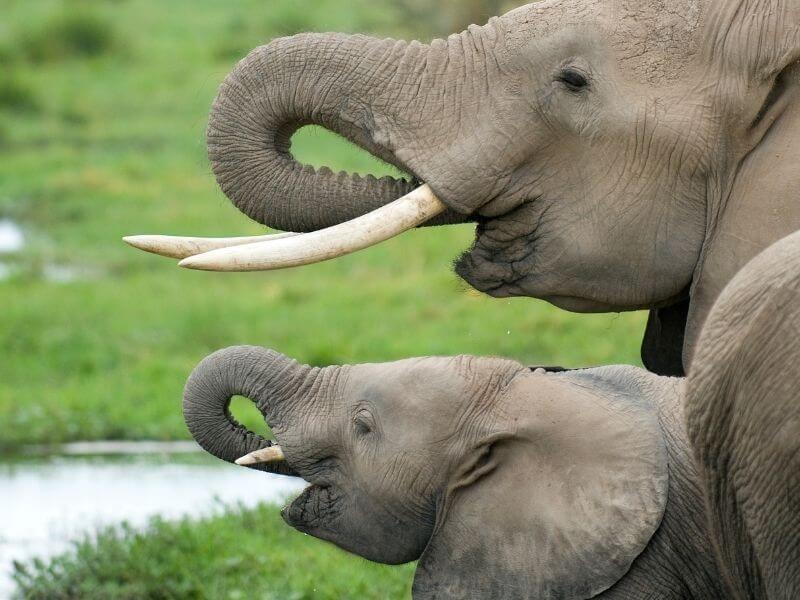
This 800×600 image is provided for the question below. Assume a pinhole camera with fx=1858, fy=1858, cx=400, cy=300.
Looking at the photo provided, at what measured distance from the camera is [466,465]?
154 inches

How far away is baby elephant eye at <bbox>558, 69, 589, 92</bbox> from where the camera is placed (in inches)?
158

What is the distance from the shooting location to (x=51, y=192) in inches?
548

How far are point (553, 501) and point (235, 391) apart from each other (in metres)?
0.82

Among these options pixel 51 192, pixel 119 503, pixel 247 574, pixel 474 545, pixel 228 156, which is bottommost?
pixel 51 192

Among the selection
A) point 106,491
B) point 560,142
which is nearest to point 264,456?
point 560,142

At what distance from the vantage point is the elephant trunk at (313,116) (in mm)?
4102

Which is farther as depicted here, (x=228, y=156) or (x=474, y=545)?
(x=228, y=156)

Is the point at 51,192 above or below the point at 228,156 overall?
below

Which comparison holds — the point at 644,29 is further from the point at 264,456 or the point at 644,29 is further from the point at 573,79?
the point at 264,456

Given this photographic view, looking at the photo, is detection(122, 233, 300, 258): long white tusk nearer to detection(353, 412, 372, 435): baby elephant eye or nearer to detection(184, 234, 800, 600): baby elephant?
detection(184, 234, 800, 600): baby elephant

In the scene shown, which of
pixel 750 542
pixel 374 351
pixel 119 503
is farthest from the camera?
pixel 374 351

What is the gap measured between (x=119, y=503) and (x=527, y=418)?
344cm

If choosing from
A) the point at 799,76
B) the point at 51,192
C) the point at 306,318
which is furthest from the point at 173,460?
the point at 51,192

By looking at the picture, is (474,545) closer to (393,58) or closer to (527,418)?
(527,418)
